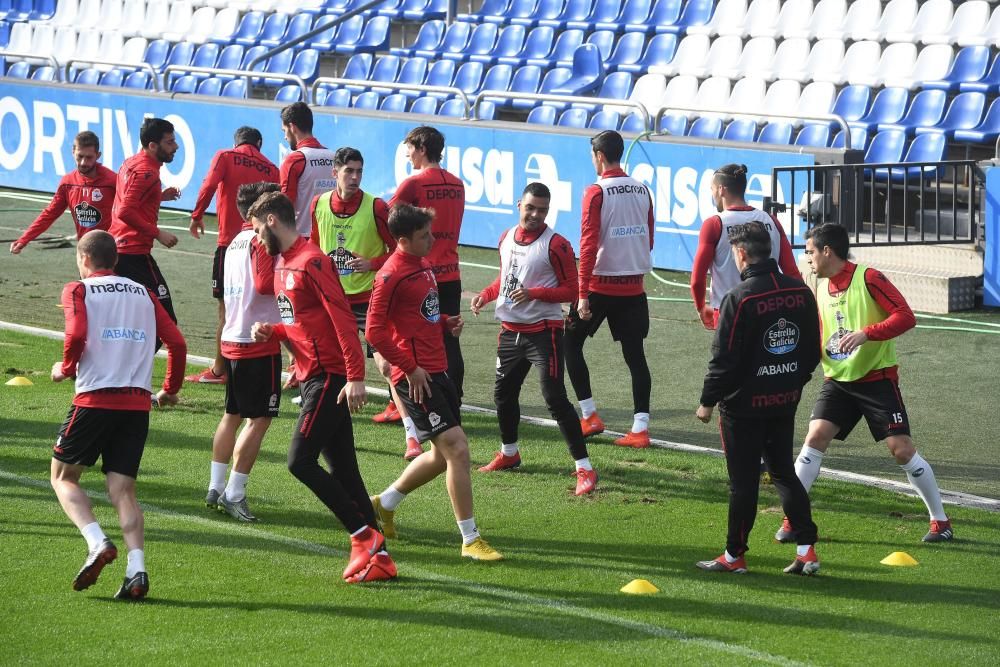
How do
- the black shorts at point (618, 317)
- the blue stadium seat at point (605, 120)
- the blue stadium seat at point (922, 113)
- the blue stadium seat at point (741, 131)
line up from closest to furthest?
the black shorts at point (618, 317), the blue stadium seat at point (922, 113), the blue stadium seat at point (741, 131), the blue stadium seat at point (605, 120)

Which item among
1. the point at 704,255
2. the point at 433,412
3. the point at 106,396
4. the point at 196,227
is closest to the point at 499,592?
the point at 433,412

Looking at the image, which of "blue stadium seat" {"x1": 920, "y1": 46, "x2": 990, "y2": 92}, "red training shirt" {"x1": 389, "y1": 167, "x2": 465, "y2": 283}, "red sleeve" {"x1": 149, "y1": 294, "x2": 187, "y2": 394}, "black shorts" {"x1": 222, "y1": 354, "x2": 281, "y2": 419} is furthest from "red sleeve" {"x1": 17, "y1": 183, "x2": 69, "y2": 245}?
"blue stadium seat" {"x1": 920, "y1": 46, "x2": 990, "y2": 92}

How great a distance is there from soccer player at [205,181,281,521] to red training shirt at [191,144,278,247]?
112 inches

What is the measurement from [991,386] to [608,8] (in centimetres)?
1188

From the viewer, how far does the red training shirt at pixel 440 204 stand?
376 inches

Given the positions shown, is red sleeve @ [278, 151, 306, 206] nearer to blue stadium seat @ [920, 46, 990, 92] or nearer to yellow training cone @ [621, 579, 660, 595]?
yellow training cone @ [621, 579, 660, 595]

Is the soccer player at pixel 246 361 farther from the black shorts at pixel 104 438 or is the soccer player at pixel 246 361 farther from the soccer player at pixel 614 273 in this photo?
the soccer player at pixel 614 273

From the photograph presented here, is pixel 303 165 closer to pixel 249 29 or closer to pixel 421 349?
pixel 421 349

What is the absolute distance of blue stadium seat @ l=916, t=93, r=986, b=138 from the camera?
16609 mm

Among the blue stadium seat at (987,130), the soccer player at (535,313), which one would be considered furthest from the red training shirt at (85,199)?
the blue stadium seat at (987,130)

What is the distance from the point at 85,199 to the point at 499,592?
602 centimetres

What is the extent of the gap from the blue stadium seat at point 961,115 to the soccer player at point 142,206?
946cm

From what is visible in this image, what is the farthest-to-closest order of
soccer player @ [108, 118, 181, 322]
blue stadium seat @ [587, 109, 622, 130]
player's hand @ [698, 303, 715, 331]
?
blue stadium seat @ [587, 109, 622, 130]
soccer player @ [108, 118, 181, 322]
player's hand @ [698, 303, 715, 331]

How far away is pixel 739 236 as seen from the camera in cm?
692
